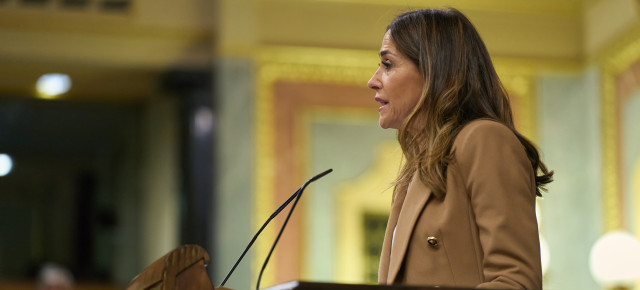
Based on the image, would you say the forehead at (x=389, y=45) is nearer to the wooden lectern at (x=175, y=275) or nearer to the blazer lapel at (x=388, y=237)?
the blazer lapel at (x=388, y=237)

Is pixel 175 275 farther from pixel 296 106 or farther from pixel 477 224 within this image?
pixel 296 106

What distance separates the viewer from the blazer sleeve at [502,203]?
1.84m

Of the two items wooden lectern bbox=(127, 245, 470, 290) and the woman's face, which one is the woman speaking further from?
wooden lectern bbox=(127, 245, 470, 290)

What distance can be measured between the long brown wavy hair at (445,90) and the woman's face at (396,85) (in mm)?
18

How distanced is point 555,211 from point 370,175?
1.46 metres

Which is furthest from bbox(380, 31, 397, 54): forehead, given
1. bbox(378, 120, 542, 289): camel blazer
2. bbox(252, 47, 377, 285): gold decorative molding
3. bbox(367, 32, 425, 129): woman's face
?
bbox(252, 47, 377, 285): gold decorative molding

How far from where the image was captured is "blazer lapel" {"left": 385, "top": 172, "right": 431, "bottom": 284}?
1979mm

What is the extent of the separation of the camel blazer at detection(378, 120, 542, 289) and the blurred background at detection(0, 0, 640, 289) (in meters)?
6.04

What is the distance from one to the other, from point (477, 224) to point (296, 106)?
6.56 m

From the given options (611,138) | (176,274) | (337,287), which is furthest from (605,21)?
(337,287)

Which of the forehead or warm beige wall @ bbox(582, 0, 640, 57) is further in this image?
warm beige wall @ bbox(582, 0, 640, 57)

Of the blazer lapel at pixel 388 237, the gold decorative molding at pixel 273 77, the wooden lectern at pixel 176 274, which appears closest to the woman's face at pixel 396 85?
the blazer lapel at pixel 388 237

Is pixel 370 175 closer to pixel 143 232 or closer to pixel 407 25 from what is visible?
pixel 143 232

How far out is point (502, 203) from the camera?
187 centimetres
